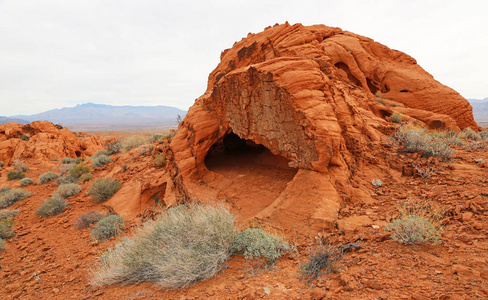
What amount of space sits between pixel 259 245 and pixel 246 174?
3.51m

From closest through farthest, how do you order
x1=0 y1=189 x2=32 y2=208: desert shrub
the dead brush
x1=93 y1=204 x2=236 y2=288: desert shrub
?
x1=93 y1=204 x2=236 y2=288: desert shrub, the dead brush, x1=0 y1=189 x2=32 y2=208: desert shrub

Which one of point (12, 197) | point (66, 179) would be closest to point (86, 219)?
point (12, 197)

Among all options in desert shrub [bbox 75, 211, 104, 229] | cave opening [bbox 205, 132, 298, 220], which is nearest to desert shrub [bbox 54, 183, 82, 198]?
desert shrub [bbox 75, 211, 104, 229]

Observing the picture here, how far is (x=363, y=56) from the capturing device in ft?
32.2

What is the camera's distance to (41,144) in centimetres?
1705

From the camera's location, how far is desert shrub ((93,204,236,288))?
10.7 feet

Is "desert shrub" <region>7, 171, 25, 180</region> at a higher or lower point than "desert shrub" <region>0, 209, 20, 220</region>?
higher

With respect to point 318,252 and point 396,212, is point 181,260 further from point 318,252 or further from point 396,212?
point 396,212

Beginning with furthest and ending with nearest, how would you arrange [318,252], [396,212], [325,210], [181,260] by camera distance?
1. [325,210]
2. [396,212]
3. [181,260]
4. [318,252]

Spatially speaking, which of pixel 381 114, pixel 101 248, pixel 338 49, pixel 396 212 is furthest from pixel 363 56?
pixel 101 248

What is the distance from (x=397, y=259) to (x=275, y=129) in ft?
11.1

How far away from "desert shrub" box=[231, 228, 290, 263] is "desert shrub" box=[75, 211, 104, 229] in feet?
19.7

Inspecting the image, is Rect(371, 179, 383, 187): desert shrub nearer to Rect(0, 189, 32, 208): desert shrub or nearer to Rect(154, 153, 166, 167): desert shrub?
Rect(154, 153, 166, 167): desert shrub

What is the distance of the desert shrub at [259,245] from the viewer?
134 inches
